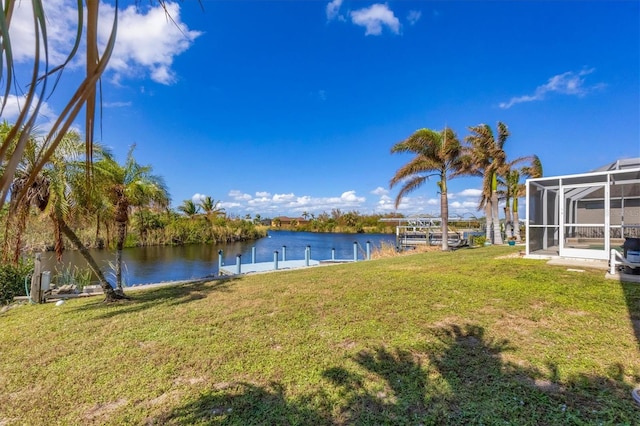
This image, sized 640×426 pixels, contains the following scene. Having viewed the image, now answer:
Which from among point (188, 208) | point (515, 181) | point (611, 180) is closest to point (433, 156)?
point (611, 180)

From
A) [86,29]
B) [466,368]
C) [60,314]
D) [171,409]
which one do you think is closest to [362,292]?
[466,368]

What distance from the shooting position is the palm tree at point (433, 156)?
1437 centimetres

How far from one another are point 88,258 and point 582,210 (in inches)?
609

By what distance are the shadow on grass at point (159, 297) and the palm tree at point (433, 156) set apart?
9810 mm

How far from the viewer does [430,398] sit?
2.69 metres

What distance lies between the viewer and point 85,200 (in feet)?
21.3

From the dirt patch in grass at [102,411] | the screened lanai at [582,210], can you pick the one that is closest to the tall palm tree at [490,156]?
the screened lanai at [582,210]

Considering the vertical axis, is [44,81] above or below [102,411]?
above

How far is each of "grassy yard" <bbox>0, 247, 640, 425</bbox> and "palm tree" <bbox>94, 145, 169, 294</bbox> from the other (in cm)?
221

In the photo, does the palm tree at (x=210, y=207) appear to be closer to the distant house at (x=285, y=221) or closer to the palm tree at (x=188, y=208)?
the palm tree at (x=188, y=208)

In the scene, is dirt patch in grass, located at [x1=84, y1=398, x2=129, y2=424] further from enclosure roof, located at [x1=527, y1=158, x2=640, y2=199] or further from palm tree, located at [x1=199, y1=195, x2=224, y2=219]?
palm tree, located at [x1=199, y1=195, x2=224, y2=219]

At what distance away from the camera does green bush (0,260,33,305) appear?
821 cm

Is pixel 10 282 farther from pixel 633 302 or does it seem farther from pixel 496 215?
pixel 496 215

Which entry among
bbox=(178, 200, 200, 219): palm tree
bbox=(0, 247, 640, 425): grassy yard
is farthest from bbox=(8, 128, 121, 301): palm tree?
bbox=(178, 200, 200, 219): palm tree
